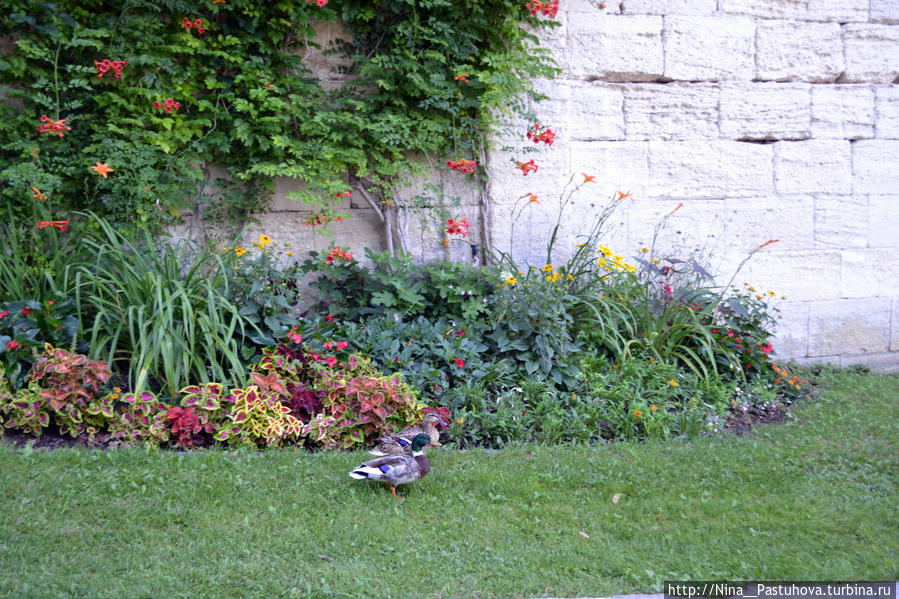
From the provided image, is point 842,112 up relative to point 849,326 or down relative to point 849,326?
up

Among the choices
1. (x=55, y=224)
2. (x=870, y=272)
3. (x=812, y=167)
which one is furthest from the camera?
(x=870, y=272)

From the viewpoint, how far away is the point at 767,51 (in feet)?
17.9

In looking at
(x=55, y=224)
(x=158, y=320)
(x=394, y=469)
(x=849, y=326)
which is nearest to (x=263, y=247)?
(x=158, y=320)

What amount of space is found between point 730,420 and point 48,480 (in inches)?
148

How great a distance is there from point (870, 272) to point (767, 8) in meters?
2.44

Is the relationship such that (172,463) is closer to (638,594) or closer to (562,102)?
(638,594)

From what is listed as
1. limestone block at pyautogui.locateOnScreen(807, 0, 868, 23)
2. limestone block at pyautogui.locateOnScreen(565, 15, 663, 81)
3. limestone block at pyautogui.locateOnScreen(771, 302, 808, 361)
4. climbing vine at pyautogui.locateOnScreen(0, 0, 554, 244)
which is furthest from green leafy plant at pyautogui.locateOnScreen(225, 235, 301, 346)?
limestone block at pyautogui.locateOnScreen(807, 0, 868, 23)

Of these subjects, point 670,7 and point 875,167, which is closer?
point 670,7

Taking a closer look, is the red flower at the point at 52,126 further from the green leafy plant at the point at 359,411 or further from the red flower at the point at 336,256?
the green leafy plant at the point at 359,411

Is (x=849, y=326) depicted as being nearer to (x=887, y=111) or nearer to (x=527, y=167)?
(x=887, y=111)

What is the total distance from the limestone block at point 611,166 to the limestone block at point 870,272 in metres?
2.00

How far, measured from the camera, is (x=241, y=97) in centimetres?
468

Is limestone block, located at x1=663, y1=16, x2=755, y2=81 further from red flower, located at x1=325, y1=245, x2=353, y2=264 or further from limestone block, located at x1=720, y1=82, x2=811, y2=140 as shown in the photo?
red flower, located at x1=325, y1=245, x2=353, y2=264

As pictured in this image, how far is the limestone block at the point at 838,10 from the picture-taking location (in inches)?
217
